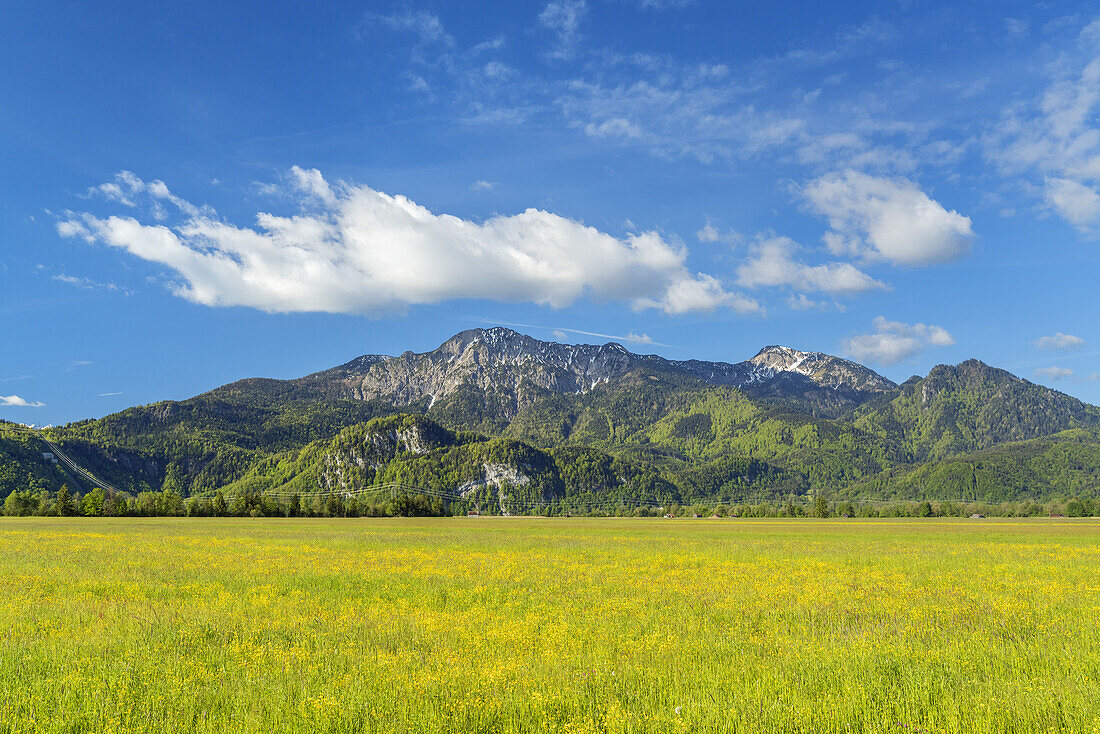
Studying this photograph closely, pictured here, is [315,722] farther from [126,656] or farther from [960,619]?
[960,619]

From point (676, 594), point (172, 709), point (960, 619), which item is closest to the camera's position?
point (172, 709)

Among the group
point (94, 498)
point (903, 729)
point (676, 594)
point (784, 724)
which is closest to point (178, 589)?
point (676, 594)

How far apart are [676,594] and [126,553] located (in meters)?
37.9

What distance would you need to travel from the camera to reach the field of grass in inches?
388

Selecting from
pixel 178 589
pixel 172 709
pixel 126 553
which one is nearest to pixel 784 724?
pixel 172 709

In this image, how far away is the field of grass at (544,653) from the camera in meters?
9.85

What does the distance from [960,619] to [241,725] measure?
19.5 meters

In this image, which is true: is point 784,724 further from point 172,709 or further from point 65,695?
point 65,695

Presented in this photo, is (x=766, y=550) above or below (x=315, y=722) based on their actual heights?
below

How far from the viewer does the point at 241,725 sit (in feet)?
32.1

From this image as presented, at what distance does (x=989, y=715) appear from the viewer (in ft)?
31.5

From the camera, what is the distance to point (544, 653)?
13.6m

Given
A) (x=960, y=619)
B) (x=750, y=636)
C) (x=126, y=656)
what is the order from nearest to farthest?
(x=126, y=656), (x=750, y=636), (x=960, y=619)

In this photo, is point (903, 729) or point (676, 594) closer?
point (903, 729)
